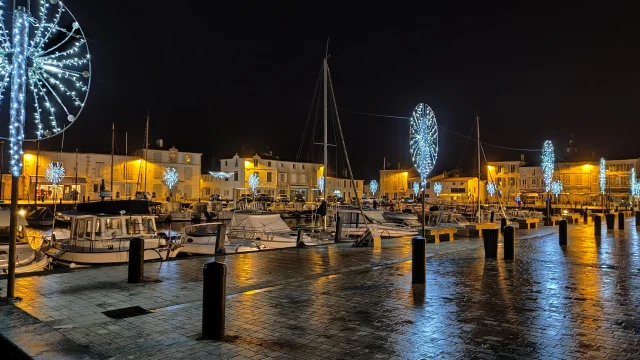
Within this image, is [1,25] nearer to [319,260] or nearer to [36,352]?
[36,352]

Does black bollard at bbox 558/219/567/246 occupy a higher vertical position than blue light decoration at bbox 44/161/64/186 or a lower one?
lower

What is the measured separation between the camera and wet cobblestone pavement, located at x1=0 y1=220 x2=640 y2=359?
6.61 metres

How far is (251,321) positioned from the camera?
8102 millimetres

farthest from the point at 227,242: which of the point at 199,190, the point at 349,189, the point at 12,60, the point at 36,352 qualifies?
the point at 349,189

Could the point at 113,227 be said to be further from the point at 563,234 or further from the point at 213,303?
the point at 563,234

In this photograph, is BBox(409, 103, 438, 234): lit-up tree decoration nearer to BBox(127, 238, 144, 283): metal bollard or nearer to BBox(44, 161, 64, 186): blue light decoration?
BBox(127, 238, 144, 283): metal bollard

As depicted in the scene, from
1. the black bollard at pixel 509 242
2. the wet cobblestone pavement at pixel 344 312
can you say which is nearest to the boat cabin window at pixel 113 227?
the wet cobblestone pavement at pixel 344 312

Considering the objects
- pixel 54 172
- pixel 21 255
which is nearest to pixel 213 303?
pixel 21 255

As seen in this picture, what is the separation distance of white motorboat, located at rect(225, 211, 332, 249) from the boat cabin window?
5747mm

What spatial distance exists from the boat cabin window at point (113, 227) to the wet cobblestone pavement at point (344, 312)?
8.24 meters

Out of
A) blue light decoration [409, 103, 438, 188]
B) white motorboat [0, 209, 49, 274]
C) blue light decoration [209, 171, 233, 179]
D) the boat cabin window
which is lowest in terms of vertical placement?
white motorboat [0, 209, 49, 274]

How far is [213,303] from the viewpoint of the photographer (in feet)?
23.7

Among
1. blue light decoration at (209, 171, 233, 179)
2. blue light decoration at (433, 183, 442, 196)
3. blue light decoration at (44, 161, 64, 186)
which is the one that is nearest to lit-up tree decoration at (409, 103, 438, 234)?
blue light decoration at (44, 161, 64, 186)

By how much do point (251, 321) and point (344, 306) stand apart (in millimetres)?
1960
